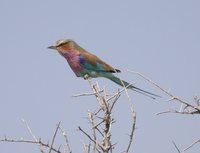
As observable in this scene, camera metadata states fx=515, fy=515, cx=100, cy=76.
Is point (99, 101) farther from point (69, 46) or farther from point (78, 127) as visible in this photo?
point (69, 46)

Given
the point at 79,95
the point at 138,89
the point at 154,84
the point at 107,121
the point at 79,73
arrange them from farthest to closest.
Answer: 1. the point at 79,73
2. the point at 138,89
3. the point at 79,95
4. the point at 107,121
5. the point at 154,84

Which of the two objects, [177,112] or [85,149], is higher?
[177,112]

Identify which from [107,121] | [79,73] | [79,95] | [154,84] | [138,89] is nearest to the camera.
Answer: [154,84]

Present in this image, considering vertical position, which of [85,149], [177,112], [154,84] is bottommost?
[85,149]

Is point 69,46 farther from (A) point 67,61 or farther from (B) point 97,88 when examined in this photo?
(B) point 97,88

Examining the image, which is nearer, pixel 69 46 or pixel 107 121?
pixel 107 121

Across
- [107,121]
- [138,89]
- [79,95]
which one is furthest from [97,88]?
[138,89]

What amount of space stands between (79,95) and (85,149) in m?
0.60

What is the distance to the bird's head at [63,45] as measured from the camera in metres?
7.16

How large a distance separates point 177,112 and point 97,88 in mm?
777

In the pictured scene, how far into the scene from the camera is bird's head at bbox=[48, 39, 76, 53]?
7.16 meters

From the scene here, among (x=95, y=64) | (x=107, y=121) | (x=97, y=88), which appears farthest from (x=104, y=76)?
(x=107, y=121)

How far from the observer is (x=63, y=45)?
722cm

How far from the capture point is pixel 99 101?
3.70 metres
